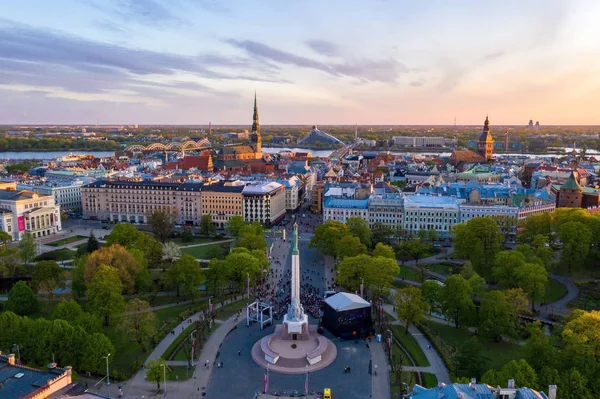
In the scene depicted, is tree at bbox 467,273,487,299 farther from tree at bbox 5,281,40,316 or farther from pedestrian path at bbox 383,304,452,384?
tree at bbox 5,281,40,316

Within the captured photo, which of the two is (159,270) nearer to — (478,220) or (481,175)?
(478,220)

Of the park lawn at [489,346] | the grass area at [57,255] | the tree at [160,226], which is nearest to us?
the park lawn at [489,346]

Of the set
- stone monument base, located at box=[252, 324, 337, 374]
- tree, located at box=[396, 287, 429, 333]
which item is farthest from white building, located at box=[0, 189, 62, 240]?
tree, located at box=[396, 287, 429, 333]

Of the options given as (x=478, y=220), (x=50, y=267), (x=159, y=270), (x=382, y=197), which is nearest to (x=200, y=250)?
(x=159, y=270)

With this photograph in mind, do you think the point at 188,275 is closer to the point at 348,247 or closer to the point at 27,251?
the point at 348,247

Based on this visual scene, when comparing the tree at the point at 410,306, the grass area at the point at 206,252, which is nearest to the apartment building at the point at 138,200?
the grass area at the point at 206,252

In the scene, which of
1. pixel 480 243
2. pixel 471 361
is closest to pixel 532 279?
pixel 480 243

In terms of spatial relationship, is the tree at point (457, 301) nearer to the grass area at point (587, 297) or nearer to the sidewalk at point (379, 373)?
the sidewalk at point (379, 373)
